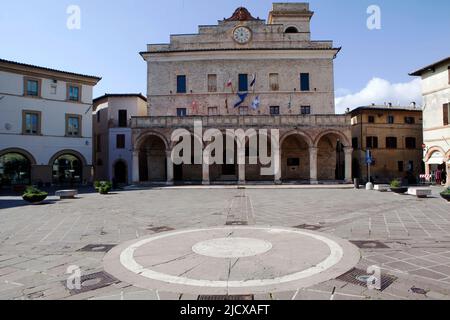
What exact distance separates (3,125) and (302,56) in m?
31.2

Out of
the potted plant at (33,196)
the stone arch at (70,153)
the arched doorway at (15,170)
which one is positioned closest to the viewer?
the potted plant at (33,196)

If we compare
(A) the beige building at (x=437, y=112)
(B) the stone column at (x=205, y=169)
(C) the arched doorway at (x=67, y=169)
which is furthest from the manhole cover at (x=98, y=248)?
(A) the beige building at (x=437, y=112)

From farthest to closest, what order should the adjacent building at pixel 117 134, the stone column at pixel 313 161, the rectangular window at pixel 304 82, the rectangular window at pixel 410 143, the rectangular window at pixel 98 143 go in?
the rectangular window at pixel 98 143, the rectangular window at pixel 410 143, the adjacent building at pixel 117 134, the rectangular window at pixel 304 82, the stone column at pixel 313 161

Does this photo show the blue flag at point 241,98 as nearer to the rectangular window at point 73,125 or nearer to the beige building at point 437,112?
the beige building at point 437,112

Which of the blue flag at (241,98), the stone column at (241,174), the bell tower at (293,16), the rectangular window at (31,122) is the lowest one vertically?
the stone column at (241,174)

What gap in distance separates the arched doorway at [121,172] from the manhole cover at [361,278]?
32.7 metres

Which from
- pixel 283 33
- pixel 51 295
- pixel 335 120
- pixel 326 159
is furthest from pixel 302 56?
pixel 51 295

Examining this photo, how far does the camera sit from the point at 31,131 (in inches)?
1126

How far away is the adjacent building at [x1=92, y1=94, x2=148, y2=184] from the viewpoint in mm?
34250

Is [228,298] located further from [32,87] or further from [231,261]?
[32,87]

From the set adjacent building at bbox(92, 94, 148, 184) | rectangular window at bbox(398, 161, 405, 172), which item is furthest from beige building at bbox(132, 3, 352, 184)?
rectangular window at bbox(398, 161, 405, 172)

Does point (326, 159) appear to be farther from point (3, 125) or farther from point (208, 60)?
point (3, 125)

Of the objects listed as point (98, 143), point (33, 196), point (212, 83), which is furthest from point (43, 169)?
point (212, 83)

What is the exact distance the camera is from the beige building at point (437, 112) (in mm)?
25750
